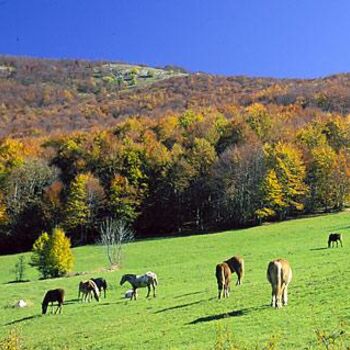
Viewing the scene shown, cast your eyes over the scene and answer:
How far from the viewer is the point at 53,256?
155 ft

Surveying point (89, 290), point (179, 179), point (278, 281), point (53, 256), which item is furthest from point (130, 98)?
point (278, 281)

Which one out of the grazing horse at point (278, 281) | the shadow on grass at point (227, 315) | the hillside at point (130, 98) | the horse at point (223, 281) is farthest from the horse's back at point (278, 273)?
the hillside at point (130, 98)

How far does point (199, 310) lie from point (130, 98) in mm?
150405

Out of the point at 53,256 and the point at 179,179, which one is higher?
the point at 179,179

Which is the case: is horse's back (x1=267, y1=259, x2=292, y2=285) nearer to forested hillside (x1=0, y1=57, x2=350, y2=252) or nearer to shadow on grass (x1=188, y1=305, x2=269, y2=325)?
shadow on grass (x1=188, y1=305, x2=269, y2=325)

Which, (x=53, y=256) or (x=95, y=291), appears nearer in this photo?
(x=95, y=291)

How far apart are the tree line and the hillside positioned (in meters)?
26.8

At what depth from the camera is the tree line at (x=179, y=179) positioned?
230ft

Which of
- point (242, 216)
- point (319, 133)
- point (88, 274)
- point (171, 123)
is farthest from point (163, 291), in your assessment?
point (171, 123)

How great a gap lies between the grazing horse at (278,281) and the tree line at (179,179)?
1969 inches

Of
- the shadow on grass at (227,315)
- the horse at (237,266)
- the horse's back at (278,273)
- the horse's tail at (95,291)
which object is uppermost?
the horse's back at (278,273)

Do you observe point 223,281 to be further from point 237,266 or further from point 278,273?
point 278,273

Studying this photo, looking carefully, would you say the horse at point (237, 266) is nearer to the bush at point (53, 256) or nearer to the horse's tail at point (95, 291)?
the horse's tail at point (95, 291)

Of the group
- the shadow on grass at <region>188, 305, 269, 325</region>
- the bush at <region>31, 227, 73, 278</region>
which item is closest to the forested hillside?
the bush at <region>31, 227, 73, 278</region>
